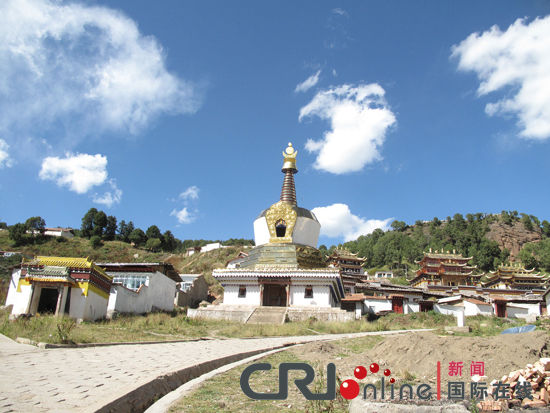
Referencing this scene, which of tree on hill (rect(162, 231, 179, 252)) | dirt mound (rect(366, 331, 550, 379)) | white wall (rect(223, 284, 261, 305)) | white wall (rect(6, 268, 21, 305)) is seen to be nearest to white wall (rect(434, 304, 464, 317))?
white wall (rect(223, 284, 261, 305))

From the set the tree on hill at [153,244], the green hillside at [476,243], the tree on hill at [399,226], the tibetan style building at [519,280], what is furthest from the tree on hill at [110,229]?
the tree on hill at [399,226]

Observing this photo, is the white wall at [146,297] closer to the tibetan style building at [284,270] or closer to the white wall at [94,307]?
the white wall at [94,307]

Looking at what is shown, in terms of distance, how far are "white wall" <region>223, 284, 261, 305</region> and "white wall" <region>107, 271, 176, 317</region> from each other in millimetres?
4423

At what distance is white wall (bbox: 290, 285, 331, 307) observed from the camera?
98.3 feet

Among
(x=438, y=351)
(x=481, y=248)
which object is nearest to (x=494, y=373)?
(x=438, y=351)

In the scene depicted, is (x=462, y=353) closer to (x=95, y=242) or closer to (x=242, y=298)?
(x=242, y=298)

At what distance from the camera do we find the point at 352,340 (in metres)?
17.3

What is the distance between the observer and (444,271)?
231 feet

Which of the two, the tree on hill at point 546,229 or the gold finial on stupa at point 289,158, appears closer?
the gold finial on stupa at point 289,158

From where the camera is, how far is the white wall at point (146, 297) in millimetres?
24163

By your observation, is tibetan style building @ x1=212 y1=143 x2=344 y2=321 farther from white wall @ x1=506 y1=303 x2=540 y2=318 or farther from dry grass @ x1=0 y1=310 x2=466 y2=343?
white wall @ x1=506 y1=303 x2=540 y2=318

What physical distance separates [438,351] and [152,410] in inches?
306

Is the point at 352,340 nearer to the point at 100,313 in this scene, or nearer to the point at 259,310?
the point at 259,310

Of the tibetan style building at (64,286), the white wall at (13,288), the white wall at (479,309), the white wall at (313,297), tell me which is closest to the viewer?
the tibetan style building at (64,286)
